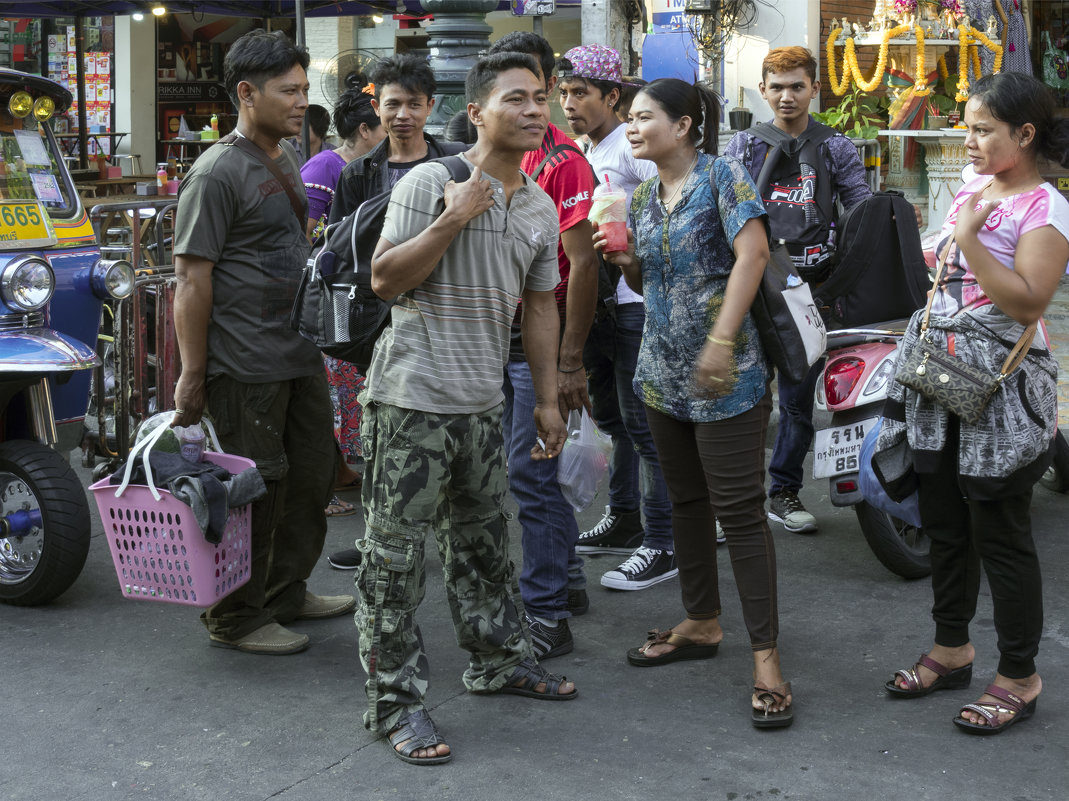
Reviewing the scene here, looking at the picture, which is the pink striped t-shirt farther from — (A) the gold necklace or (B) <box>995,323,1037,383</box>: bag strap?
(A) the gold necklace

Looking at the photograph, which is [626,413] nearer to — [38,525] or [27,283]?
[38,525]

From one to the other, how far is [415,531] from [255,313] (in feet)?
3.39

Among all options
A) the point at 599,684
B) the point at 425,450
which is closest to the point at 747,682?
the point at 599,684

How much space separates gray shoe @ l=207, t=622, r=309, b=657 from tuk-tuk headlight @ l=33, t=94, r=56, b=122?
8.47 feet

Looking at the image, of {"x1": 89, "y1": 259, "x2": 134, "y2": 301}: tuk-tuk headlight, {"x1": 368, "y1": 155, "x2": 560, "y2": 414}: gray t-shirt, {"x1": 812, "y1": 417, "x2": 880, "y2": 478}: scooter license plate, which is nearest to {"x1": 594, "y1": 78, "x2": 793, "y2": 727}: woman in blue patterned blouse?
{"x1": 368, "y1": 155, "x2": 560, "y2": 414}: gray t-shirt

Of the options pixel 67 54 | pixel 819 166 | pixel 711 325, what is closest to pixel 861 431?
pixel 819 166

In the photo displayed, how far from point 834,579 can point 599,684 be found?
1.35m

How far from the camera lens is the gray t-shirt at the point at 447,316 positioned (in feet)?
10.9

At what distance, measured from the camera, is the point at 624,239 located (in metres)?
3.78

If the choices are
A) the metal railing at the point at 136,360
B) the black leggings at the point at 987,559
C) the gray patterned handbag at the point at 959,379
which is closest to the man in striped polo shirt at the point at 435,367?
the gray patterned handbag at the point at 959,379

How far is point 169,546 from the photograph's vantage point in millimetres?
3869

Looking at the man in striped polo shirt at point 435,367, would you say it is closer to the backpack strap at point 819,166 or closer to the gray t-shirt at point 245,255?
the gray t-shirt at point 245,255

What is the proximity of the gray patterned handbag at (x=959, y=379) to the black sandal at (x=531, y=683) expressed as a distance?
1347mm

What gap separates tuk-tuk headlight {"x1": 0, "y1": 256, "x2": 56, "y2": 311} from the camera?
189 inches
